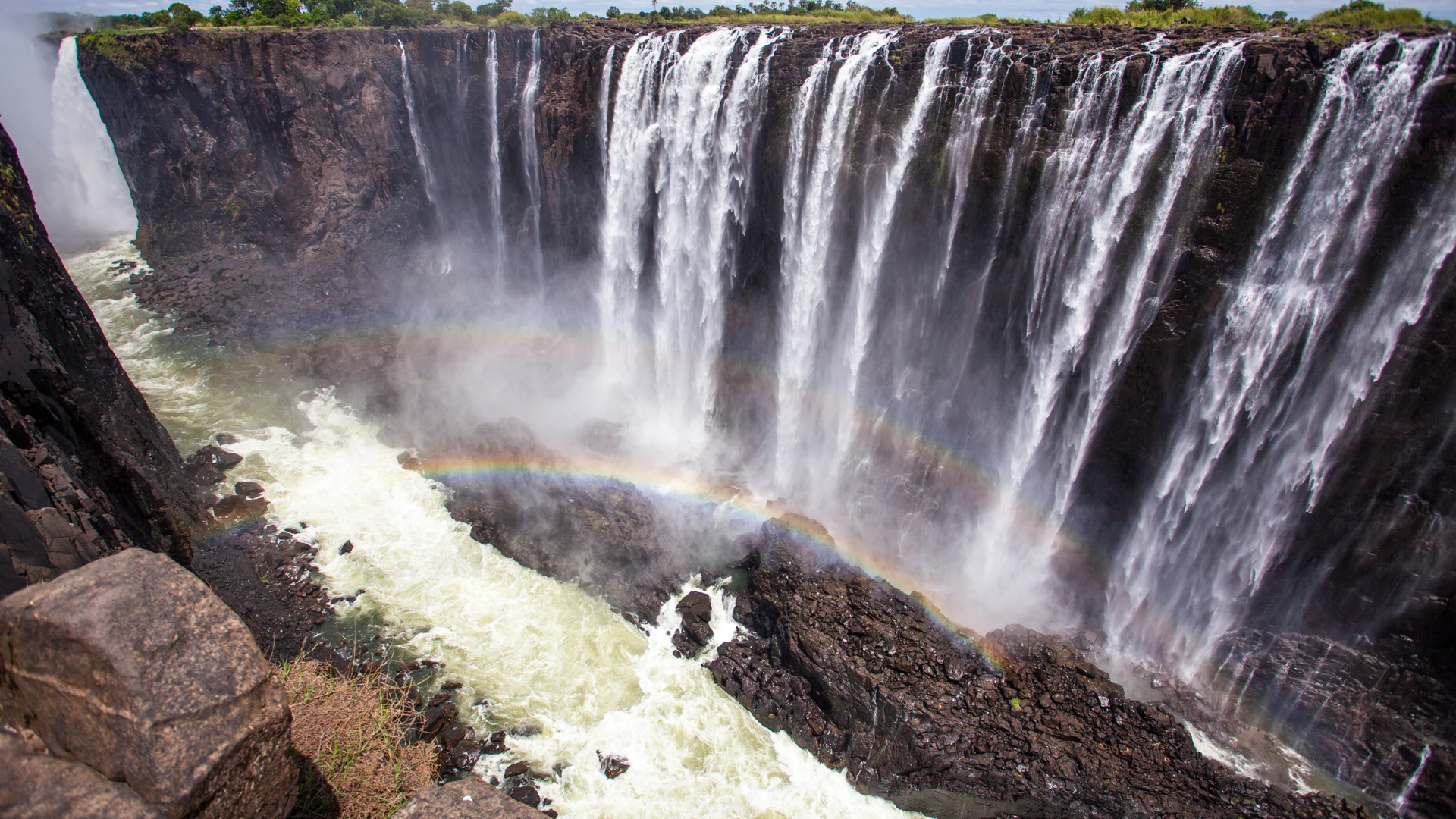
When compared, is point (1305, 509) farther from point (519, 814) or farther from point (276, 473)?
point (276, 473)

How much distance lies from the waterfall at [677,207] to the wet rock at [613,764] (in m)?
9.82

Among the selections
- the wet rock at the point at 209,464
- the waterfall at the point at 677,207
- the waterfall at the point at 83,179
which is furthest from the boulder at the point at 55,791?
the waterfall at the point at 83,179

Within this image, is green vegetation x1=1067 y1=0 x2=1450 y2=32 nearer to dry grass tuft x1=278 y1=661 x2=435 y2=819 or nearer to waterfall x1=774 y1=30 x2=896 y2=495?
waterfall x1=774 y1=30 x2=896 y2=495

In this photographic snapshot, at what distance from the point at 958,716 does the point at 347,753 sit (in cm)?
905

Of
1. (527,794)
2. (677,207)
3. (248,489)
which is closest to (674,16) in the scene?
(677,207)

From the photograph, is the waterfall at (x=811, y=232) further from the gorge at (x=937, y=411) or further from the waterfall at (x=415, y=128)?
the waterfall at (x=415, y=128)

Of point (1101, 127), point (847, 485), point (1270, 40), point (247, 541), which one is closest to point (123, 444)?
point (247, 541)

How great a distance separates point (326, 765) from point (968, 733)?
9230 mm

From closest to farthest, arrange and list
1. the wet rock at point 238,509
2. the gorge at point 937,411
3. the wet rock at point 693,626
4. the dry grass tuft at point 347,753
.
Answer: the dry grass tuft at point 347,753 → the gorge at point 937,411 → the wet rock at point 693,626 → the wet rock at point 238,509

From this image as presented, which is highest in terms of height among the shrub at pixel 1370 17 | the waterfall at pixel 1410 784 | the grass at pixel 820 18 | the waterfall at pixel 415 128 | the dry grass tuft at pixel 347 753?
the grass at pixel 820 18

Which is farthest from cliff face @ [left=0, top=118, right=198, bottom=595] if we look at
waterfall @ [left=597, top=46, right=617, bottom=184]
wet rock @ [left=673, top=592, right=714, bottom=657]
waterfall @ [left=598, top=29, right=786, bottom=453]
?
waterfall @ [left=597, top=46, right=617, bottom=184]

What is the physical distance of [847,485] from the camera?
17.9m

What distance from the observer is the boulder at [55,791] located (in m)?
3.95

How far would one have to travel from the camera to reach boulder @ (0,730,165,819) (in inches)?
156
